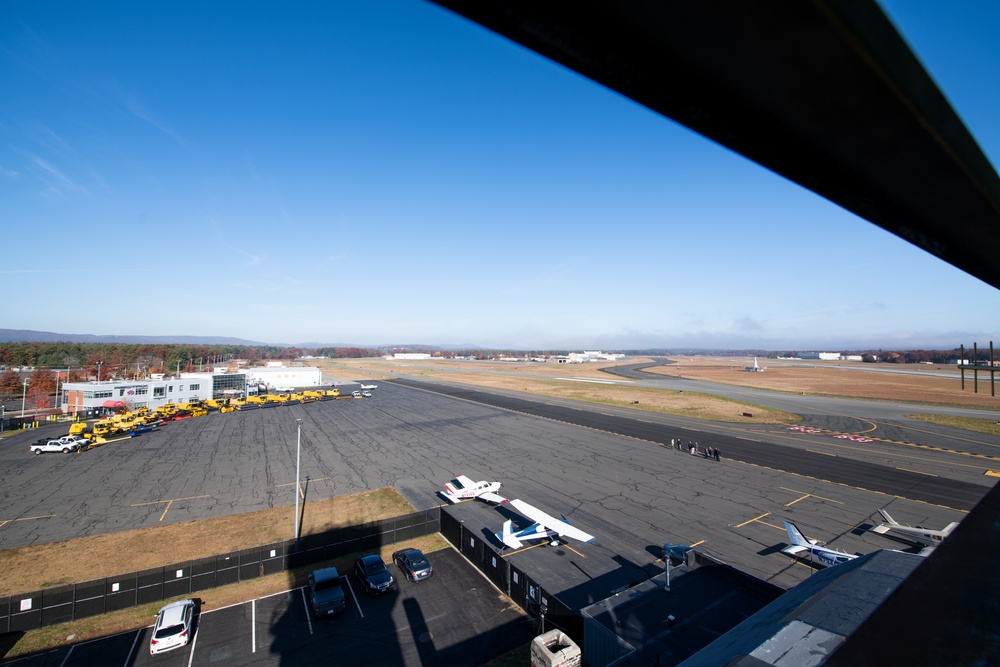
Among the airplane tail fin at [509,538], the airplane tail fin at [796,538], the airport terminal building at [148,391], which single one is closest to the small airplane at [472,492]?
the airplane tail fin at [509,538]

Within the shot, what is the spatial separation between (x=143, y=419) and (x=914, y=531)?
7805 cm

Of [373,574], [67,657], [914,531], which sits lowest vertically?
[67,657]

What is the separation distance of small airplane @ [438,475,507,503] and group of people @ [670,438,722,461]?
21806mm

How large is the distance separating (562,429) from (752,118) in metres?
56.0

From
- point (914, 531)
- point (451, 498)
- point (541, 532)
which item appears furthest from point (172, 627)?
point (914, 531)

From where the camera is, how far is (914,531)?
25.6m

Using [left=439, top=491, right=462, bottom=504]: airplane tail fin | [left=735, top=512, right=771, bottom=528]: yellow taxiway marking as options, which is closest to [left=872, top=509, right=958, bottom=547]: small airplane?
[left=735, top=512, right=771, bottom=528]: yellow taxiway marking

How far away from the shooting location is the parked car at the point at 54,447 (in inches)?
1841

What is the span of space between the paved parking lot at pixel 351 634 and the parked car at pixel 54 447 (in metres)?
39.3

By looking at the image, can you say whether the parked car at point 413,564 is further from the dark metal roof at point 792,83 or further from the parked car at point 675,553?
the dark metal roof at point 792,83

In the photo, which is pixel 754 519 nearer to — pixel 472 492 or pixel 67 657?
pixel 472 492

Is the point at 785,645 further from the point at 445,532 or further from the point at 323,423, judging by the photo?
the point at 323,423

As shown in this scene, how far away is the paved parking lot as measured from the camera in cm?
1795

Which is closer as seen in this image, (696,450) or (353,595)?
(353,595)
